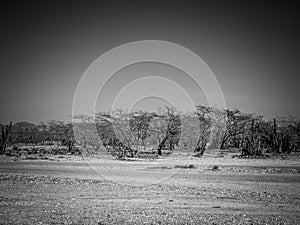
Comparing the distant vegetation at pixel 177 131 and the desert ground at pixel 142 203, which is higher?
the distant vegetation at pixel 177 131

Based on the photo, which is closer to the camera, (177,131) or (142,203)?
(142,203)

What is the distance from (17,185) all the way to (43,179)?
2480mm

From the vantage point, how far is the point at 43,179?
19281 mm

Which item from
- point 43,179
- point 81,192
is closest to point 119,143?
point 43,179

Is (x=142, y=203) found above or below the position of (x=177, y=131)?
below

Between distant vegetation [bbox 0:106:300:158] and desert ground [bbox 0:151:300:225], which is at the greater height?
distant vegetation [bbox 0:106:300:158]

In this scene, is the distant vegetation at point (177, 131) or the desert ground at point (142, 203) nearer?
the desert ground at point (142, 203)

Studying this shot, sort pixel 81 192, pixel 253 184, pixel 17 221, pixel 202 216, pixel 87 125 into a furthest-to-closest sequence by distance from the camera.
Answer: pixel 87 125 < pixel 253 184 < pixel 81 192 < pixel 202 216 < pixel 17 221

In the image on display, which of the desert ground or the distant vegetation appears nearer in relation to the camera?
the desert ground

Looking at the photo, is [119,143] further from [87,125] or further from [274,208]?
[274,208]

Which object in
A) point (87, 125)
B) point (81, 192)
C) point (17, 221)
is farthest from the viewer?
point (87, 125)

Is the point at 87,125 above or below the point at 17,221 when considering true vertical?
above

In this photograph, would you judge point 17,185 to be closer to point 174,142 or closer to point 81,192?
point 81,192

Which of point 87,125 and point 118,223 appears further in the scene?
point 87,125
